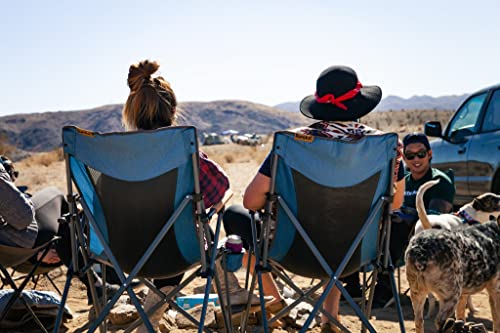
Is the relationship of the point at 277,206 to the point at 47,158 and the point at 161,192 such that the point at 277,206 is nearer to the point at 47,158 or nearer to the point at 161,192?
the point at 161,192

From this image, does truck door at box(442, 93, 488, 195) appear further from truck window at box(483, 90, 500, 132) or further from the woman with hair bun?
the woman with hair bun

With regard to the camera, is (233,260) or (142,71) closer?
(142,71)

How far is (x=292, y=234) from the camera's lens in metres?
2.89

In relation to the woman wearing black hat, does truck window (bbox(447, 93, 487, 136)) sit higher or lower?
lower

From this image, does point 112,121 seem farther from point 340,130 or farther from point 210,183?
point 340,130

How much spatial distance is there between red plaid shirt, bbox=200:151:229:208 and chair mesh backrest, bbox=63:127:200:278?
30 cm

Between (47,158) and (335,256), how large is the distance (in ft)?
69.3

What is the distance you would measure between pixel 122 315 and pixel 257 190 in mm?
1487

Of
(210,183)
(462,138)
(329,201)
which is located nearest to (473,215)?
(329,201)

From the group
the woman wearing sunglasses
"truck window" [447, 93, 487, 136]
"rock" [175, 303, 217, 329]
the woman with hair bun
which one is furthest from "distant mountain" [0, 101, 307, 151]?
the woman with hair bun

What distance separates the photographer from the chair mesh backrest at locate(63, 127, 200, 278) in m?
2.57

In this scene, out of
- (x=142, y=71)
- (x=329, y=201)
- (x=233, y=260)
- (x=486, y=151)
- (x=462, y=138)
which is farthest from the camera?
(x=462, y=138)

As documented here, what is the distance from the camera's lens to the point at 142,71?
2.97 meters

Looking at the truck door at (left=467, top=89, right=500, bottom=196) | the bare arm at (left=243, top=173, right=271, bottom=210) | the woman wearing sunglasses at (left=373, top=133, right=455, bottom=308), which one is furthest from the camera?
the truck door at (left=467, top=89, right=500, bottom=196)
